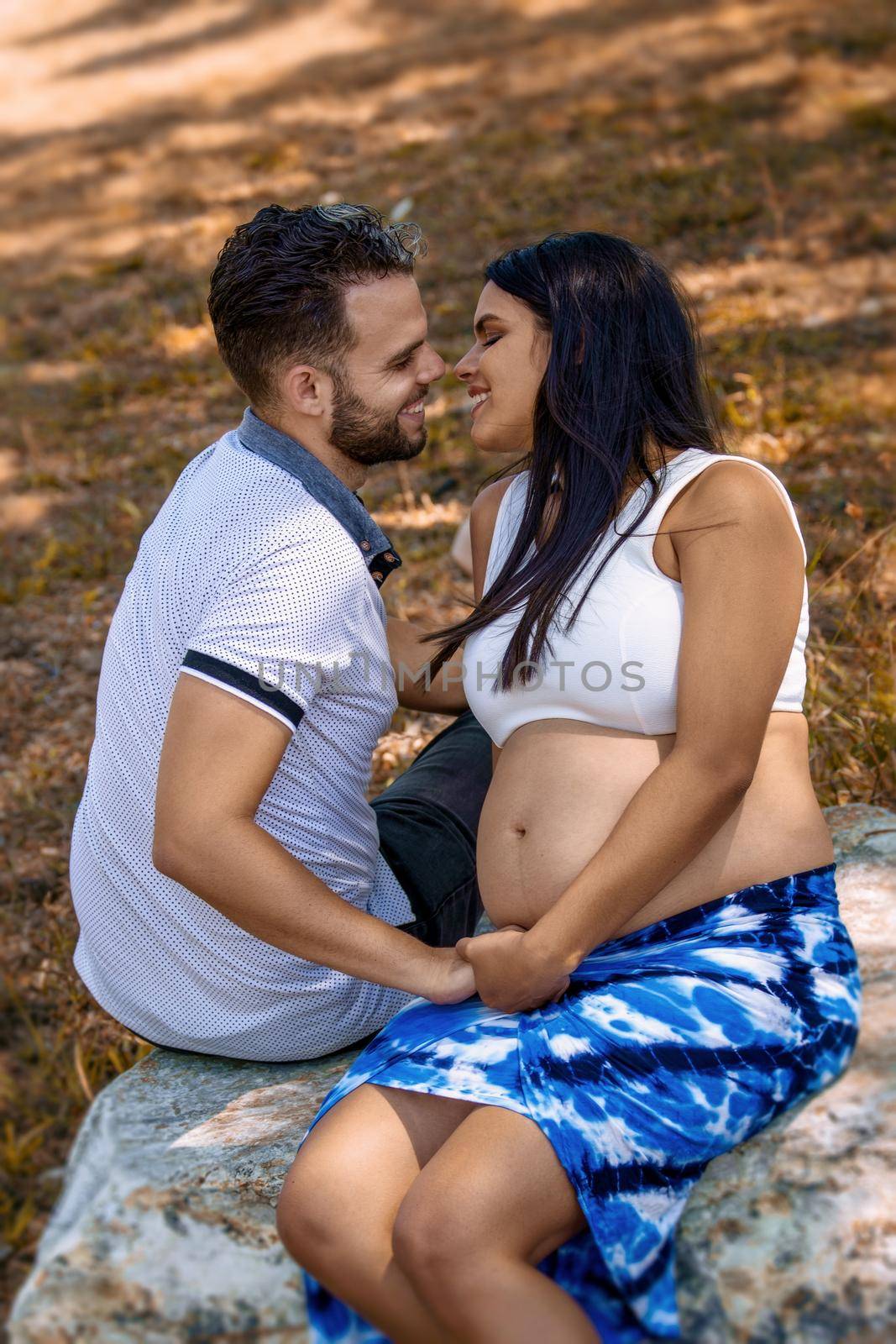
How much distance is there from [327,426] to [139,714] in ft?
2.15

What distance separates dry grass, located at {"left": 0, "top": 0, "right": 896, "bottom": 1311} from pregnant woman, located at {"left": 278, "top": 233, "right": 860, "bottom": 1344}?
114 centimetres

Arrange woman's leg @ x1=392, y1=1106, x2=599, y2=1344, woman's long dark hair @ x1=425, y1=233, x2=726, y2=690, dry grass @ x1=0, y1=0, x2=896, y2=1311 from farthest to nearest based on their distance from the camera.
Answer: dry grass @ x1=0, y1=0, x2=896, y2=1311 < woman's long dark hair @ x1=425, y1=233, x2=726, y2=690 < woman's leg @ x1=392, y1=1106, x2=599, y2=1344

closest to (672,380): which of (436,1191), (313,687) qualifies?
(313,687)

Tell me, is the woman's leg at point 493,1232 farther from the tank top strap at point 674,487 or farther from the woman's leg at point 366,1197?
the tank top strap at point 674,487

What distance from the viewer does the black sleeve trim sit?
2.05 m

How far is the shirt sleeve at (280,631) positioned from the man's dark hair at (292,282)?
46cm

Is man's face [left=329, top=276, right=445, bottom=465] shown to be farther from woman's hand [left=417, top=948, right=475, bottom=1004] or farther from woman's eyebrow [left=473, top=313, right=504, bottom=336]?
woman's hand [left=417, top=948, right=475, bottom=1004]

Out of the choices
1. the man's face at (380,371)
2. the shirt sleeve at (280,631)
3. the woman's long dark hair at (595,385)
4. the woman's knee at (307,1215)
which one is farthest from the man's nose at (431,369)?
the woman's knee at (307,1215)

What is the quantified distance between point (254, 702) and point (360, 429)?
68 centimetres

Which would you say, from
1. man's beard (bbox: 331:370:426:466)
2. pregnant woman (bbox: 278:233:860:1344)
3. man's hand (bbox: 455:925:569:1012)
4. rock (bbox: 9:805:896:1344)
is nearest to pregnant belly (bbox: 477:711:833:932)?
pregnant woman (bbox: 278:233:860:1344)

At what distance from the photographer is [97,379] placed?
6.78 meters

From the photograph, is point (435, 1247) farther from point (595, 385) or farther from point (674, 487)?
point (595, 385)

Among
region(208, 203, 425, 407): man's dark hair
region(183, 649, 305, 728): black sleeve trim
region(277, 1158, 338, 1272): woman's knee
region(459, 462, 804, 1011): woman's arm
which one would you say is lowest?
region(277, 1158, 338, 1272): woman's knee

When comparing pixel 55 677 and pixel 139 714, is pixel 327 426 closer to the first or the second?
pixel 139 714
